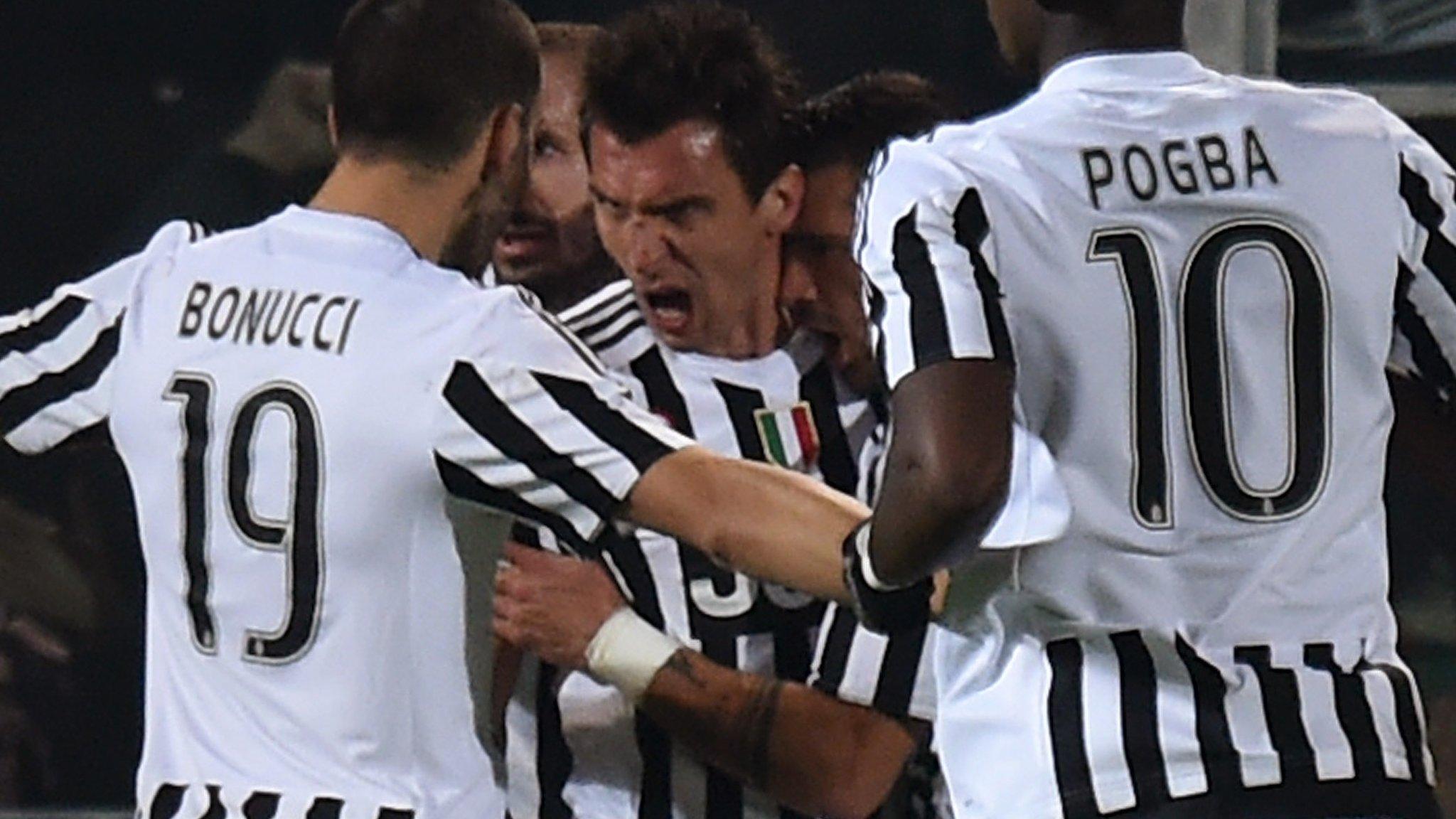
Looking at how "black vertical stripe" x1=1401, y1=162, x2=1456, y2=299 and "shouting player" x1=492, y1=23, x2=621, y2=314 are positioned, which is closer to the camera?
"black vertical stripe" x1=1401, y1=162, x2=1456, y2=299

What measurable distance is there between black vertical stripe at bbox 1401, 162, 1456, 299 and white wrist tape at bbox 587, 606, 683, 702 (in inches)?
33.6

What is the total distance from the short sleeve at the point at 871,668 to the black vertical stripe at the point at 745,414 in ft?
0.56

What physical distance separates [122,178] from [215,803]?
191 centimetres

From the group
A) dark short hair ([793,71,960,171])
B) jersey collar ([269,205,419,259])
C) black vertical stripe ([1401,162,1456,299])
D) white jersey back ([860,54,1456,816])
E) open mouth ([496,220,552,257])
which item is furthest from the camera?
open mouth ([496,220,552,257])

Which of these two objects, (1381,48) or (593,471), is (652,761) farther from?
(1381,48)

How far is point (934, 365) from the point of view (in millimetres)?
2172

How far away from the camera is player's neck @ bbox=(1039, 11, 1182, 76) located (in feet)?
7.61

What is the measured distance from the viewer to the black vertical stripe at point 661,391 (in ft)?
10.1

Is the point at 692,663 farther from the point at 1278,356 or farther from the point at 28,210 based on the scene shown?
the point at 28,210

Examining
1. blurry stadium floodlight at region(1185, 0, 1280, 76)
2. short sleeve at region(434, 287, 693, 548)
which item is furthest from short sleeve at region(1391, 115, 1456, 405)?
blurry stadium floodlight at region(1185, 0, 1280, 76)

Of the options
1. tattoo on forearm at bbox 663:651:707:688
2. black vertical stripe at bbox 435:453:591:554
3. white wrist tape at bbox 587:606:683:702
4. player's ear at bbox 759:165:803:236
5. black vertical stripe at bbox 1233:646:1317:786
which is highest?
black vertical stripe at bbox 435:453:591:554

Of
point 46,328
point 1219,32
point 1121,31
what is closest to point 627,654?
point 46,328

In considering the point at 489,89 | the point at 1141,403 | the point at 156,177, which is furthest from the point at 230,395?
the point at 156,177

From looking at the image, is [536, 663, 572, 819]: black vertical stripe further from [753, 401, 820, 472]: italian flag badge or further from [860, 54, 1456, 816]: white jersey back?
[860, 54, 1456, 816]: white jersey back
